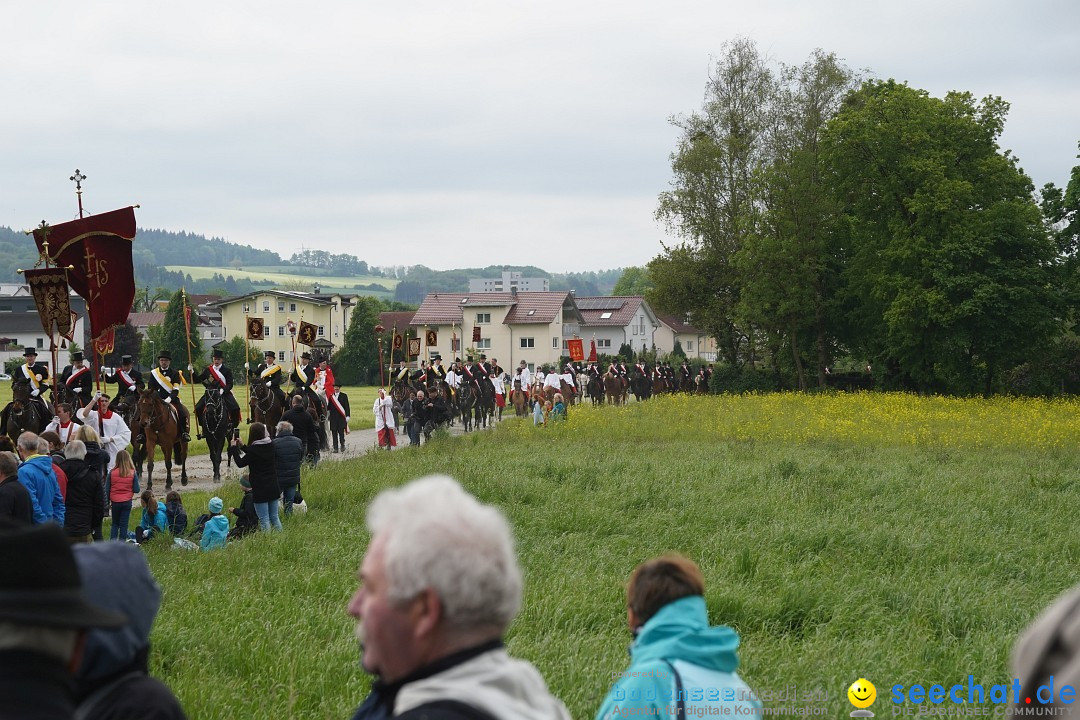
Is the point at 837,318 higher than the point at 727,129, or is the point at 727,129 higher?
the point at 727,129

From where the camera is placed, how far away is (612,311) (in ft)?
295

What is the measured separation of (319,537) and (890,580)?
221 inches

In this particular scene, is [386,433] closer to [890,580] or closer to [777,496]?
[777,496]

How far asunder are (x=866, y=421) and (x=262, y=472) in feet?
58.7

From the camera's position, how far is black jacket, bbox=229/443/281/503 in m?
11.4

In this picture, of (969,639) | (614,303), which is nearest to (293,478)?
(969,639)

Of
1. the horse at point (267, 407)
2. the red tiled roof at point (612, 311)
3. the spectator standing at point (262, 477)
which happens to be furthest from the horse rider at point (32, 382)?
the red tiled roof at point (612, 311)

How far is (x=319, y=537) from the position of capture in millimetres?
10508

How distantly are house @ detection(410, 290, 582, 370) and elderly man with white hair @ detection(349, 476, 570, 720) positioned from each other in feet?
240

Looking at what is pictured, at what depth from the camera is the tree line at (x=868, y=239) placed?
34.8 m

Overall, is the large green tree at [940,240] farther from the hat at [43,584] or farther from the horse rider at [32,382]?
the hat at [43,584]

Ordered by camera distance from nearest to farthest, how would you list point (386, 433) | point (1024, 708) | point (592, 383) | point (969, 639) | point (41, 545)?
point (1024, 708), point (41, 545), point (969, 639), point (386, 433), point (592, 383)

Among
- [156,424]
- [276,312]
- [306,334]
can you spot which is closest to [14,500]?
[156,424]

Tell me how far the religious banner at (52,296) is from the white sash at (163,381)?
5992mm
